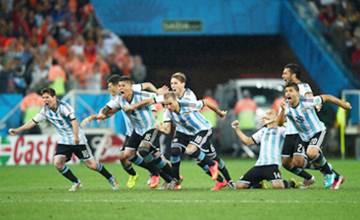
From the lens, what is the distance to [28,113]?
3011 cm

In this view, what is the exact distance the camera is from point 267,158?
19.0 meters

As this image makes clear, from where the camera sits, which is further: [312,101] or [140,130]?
[140,130]

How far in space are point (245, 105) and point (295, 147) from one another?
1315 cm

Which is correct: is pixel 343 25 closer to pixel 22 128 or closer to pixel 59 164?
pixel 22 128

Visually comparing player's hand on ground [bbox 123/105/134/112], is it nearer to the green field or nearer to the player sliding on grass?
the player sliding on grass

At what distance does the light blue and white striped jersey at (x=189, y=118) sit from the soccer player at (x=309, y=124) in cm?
143

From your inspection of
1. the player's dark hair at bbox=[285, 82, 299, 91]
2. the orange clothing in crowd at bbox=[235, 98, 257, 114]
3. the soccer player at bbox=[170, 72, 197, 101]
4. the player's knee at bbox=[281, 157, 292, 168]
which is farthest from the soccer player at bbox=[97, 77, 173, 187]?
the orange clothing in crowd at bbox=[235, 98, 257, 114]

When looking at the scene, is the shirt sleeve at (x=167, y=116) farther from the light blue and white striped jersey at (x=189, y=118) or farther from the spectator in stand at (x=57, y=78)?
the spectator in stand at (x=57, y=78)

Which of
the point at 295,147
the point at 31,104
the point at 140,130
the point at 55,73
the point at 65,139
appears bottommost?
the point at 295,147

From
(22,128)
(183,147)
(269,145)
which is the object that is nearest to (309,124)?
(269,145)

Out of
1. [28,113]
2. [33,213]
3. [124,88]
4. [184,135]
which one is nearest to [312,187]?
[184,135]

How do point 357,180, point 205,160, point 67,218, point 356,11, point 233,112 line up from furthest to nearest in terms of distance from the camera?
point 356,11
point 233,112
point 357,180
point 205,160
point 67,218

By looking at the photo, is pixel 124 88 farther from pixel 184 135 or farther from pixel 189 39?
pixel 189 39

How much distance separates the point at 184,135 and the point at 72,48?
40.8 ft
